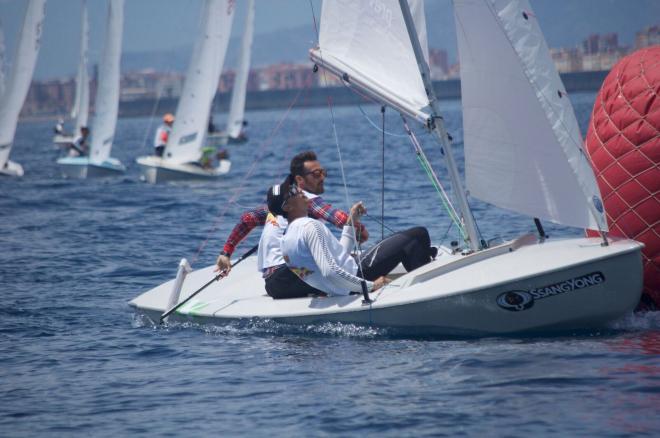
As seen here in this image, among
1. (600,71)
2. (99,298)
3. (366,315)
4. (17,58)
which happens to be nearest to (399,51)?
(366,315)

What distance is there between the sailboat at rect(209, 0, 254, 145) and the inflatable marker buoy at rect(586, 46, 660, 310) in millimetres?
37418

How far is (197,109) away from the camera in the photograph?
27.5 metres

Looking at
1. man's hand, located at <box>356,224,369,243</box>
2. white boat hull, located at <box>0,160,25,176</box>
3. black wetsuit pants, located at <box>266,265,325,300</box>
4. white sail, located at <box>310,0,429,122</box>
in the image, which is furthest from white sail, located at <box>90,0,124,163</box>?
white sail, located at <box>310,0,429,122</box>

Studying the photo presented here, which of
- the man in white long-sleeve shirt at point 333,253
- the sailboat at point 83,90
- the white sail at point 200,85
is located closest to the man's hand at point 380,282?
the man in white long-sleeve shirt at point 333,253

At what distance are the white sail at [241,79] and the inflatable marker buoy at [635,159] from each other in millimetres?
37477

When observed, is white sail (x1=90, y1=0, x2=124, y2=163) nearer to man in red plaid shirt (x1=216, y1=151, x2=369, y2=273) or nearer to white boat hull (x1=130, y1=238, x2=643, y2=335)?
man in red plaid shirt (x1=216, y1=151, x2=369, y2=273)

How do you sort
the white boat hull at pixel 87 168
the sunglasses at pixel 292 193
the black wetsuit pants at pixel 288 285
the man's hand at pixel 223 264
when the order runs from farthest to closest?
1. the white boat hull at pixel 87 168
2. the man's hand at pixel 223 264
3. the black wetsuit pants at pixel 288 285
4. the sunglasses at pixel 292 193

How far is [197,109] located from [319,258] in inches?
757

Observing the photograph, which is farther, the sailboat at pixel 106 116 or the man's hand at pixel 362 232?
the sailboat at pixel 106 116

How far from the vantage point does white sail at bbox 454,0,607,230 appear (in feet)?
27.7

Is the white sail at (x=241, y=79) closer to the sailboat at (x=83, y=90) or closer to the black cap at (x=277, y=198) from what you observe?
the sailboat at (x=83, y=90)

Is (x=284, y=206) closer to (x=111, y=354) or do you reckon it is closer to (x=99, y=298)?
(x=111, y=354)

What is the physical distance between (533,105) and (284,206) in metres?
1.96

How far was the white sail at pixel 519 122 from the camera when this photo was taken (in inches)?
332
